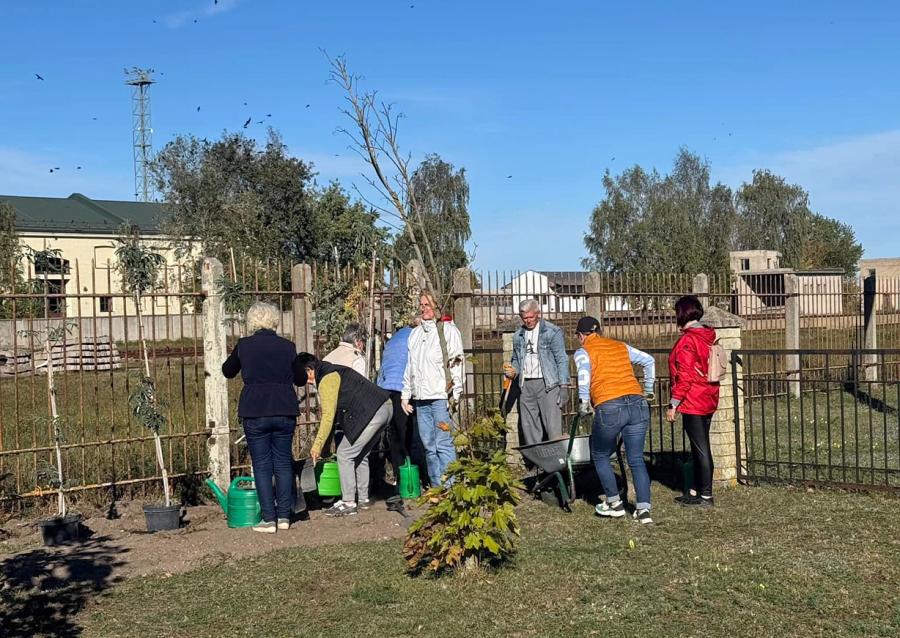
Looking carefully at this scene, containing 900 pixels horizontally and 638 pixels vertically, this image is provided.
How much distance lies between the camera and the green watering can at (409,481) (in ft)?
30.3

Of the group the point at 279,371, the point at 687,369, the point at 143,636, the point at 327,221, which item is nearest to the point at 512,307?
the point at 687,369

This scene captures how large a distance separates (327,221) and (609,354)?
3616 centimetres

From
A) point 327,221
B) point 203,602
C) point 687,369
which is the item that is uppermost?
point 327,221

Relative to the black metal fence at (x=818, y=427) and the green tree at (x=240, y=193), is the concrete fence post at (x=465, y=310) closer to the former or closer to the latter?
the black metal fence at (x=818, y=427)

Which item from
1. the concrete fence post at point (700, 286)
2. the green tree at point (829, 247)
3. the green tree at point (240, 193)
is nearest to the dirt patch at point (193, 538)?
the concrete fence post at point (700, 286)

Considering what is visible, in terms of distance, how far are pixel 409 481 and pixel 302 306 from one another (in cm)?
211

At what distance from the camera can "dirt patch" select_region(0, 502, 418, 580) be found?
284 inches

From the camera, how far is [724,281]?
16062 mm

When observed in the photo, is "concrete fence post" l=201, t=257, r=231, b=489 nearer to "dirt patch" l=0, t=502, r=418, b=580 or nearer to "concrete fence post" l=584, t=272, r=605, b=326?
"dirt patch" l=0, t=502, r=418, b=580

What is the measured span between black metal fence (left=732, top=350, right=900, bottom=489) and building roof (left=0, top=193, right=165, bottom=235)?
37.5 meters

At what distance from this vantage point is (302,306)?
9.82 m

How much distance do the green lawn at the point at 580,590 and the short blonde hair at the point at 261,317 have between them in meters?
1.87

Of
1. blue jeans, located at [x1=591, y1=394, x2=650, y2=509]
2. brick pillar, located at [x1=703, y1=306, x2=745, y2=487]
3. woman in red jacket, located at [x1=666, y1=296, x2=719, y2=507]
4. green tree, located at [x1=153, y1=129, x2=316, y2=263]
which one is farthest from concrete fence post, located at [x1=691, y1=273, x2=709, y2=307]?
green tree, located at [x1=153, y1=129, x2=316, y2=263]

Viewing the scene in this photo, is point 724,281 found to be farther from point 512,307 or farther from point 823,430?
point 512,307
